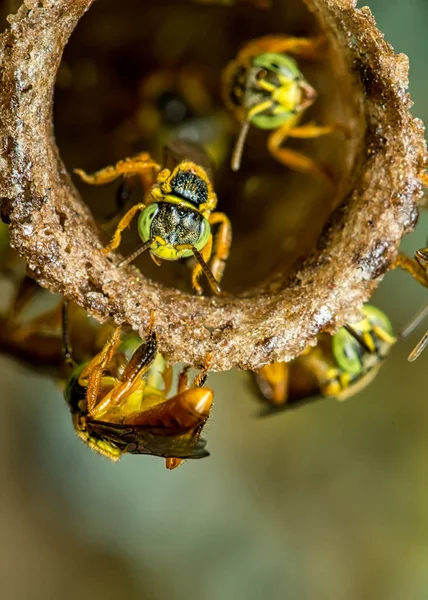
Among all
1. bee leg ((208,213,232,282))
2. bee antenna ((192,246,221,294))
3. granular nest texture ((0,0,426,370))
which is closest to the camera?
granular nest texture ((0,0,426,370))

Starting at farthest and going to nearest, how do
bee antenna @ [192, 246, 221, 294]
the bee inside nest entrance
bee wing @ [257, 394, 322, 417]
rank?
bee wing @ [257, 394, 322, 417] → the bee inside nest entrance → bee antenna @ [192, 246, 221, 294]

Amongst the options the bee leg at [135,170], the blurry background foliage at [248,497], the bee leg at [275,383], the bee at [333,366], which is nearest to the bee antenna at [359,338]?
the bee at [333,366]

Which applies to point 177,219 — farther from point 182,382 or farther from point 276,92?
point 276,92

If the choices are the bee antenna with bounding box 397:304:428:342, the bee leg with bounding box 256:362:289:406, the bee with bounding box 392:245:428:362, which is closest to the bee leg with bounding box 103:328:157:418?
the bee leg with bounding box 256:362:289:406

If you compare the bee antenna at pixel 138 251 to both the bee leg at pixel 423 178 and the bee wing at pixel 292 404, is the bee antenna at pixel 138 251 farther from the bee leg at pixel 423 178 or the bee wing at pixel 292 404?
the bee wing at pixel 292 404

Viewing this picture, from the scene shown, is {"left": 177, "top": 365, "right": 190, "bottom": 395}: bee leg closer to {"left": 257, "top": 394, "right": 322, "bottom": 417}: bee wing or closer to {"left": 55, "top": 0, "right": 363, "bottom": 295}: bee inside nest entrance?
{"left": 55, "top": 0, "right": 363, "bottom": 295}: bee inside nest entrance

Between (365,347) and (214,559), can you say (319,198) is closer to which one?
(365,347)

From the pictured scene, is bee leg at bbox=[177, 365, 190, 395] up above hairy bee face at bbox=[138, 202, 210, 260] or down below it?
below

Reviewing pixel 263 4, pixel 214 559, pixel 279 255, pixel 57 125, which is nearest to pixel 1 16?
pixel 57 125
